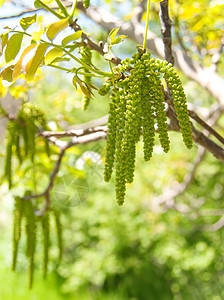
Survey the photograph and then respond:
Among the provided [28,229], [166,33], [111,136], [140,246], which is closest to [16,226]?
[28,229]

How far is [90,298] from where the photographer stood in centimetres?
341

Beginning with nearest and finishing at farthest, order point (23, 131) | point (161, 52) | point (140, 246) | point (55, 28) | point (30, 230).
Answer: point (55, 28) → point (30, 230) → point (23, 131) → point (161, 52) → point (140, 246)

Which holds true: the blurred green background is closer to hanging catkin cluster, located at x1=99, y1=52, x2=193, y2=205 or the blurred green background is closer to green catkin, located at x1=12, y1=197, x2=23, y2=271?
green catkin, located at x1=12, y1=197, x2=23, y2=271

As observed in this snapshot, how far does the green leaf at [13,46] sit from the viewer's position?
19.5 inches

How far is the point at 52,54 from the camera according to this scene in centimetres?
49

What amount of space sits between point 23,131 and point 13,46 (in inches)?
20.9

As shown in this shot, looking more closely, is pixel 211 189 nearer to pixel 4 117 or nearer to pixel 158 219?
pixel 158 219

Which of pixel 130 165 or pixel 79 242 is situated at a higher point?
pixel 79 242

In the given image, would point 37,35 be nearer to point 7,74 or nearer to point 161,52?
point 7,74

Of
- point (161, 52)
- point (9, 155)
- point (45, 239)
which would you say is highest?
point (161, 52)

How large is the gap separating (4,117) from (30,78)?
60 cm

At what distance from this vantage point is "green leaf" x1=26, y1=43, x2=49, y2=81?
48 centimetres

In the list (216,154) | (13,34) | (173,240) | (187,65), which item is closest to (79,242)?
(173,240)

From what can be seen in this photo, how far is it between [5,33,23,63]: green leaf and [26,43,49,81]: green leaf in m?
0.04
